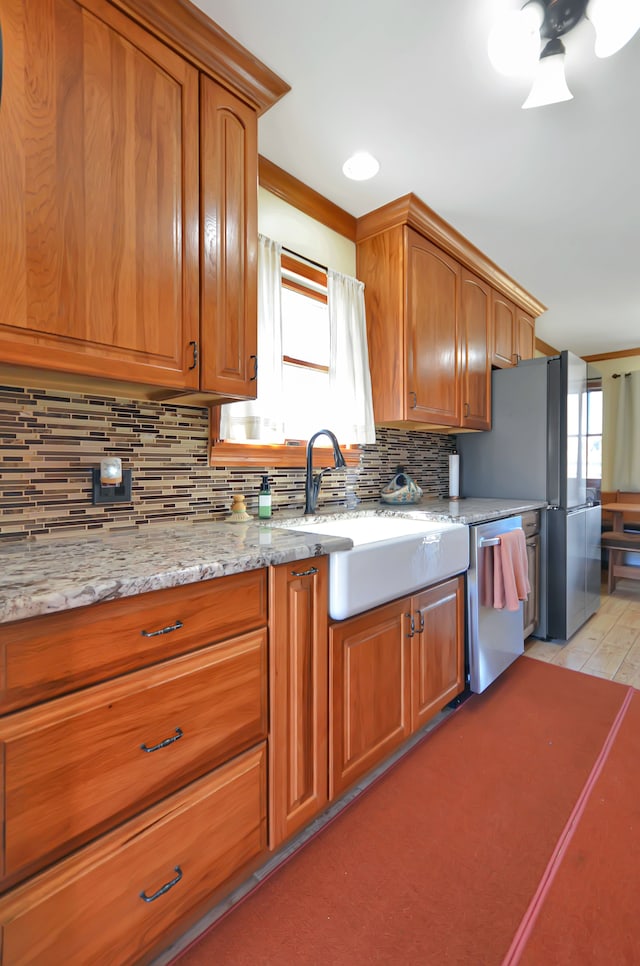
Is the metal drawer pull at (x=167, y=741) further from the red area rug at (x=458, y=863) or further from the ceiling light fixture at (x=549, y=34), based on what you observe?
the ceiling light fixture at (x=549, y=34)

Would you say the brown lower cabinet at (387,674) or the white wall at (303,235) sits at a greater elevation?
the white wall at (303,235)

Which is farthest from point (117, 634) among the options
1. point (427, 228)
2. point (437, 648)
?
point (427, 228)

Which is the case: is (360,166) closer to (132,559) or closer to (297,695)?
(132,559)

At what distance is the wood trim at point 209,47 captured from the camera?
1181mm

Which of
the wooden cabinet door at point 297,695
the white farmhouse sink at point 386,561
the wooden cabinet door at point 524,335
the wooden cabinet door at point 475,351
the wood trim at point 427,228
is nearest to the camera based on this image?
the wooden cabinet door at point 297,695

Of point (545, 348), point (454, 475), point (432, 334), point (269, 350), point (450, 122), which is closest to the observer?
point (450, 122)

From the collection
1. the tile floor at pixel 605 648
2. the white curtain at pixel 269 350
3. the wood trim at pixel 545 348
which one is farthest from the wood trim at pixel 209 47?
the wood trim at pixel 545 348

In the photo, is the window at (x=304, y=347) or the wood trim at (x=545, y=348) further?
the wood trim at (x=545, y=348)

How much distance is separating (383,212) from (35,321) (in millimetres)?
1860

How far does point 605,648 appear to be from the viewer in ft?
8.92

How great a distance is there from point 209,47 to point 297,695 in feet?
6.24

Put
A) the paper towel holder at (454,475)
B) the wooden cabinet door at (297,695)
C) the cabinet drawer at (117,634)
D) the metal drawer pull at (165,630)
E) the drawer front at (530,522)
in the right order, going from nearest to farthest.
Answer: the cabinet drawer at (117,634) < the metal drawer pull at (165,630) < the wooden cabinet door at (297,695) < the drawer front at (530,522) < the paper towel holder at (454,475)

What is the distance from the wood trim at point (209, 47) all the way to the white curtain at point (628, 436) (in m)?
4.92

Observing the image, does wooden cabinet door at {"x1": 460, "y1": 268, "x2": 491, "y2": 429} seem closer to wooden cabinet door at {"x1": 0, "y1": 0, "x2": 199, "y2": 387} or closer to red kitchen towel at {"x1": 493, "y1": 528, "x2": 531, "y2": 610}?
red kitchen towel at {"x1": 493, "y1": 528, "x2": 531, "y2": 610}
